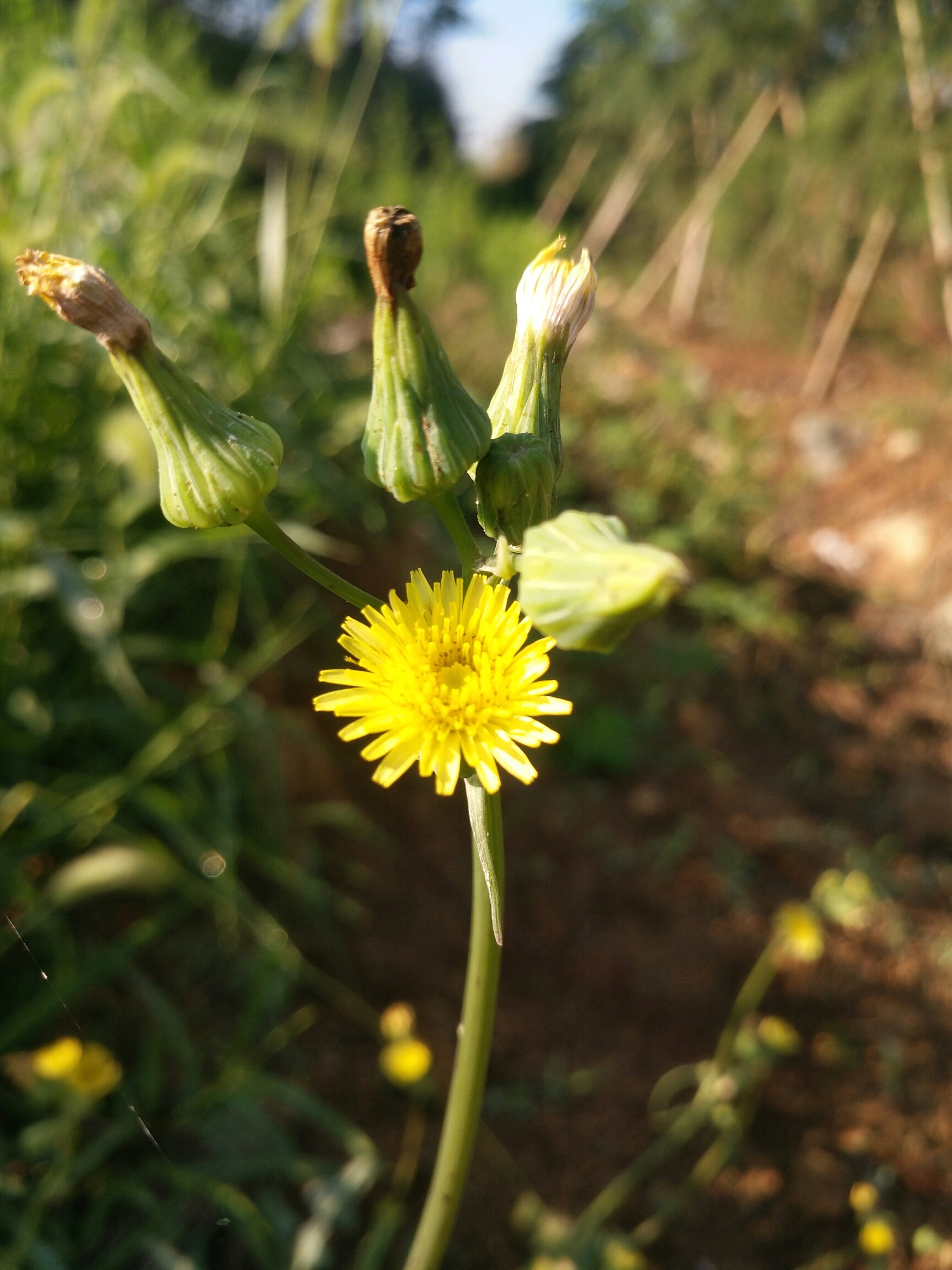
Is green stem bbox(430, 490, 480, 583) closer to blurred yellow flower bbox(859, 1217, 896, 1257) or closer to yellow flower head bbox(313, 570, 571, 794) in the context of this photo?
yellow flower head bbox(313, 570, 571, 794)

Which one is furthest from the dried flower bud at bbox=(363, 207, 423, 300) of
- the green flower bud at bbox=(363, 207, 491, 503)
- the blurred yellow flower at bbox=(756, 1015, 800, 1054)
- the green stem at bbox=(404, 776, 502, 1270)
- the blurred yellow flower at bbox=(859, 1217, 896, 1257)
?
the blurred yellow flower at bbox=(859, 1217, 896, 1257)

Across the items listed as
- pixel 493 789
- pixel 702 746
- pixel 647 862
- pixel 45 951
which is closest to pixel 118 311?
pixel 493 789

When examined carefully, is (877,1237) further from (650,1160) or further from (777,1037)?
(650,1160)

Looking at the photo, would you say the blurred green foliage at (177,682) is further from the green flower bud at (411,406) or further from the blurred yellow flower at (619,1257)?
the green flower bud at (411,406)

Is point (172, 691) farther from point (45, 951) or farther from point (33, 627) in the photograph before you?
point (45, 951)

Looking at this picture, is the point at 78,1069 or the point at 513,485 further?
the point at 78,1069

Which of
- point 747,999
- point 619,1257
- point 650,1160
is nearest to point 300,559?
point 619,1257

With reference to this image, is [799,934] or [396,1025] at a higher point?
[396,1025]
